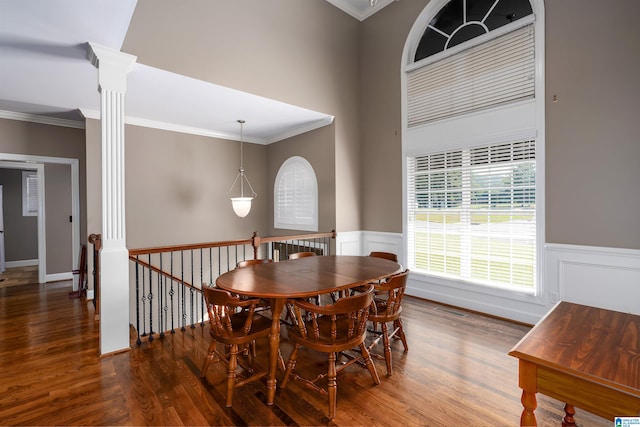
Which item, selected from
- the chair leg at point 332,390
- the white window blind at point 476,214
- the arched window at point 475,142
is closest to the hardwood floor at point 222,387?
the chair leg at point 332,390

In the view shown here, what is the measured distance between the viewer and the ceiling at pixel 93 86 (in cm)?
223

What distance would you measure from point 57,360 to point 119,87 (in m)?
2.51

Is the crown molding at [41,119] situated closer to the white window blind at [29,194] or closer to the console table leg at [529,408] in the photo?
the white window blind at [29,194]

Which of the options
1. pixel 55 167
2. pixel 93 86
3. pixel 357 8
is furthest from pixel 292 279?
pixel 55 167

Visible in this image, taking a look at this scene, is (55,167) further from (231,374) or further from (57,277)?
(231,374)

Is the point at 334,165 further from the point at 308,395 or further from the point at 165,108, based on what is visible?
the point at 308,395

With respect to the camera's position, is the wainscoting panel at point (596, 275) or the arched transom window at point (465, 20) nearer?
the wainscoting panel at point (596, 275)

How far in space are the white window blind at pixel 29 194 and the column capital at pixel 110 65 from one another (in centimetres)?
608

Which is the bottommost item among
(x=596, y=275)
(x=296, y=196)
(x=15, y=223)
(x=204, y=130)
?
(x=596, y=275)

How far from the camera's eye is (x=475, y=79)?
3699 mm

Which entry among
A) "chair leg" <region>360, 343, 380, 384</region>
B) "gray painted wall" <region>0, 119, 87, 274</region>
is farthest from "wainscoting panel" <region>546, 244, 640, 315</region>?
"gray painted wall" <region>0, 119, 87, 274</region>

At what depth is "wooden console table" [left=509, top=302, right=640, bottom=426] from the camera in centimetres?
94

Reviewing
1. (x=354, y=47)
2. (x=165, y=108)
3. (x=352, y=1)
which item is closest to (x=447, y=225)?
(x=354, y=47)

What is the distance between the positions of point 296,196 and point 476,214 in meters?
3.01
